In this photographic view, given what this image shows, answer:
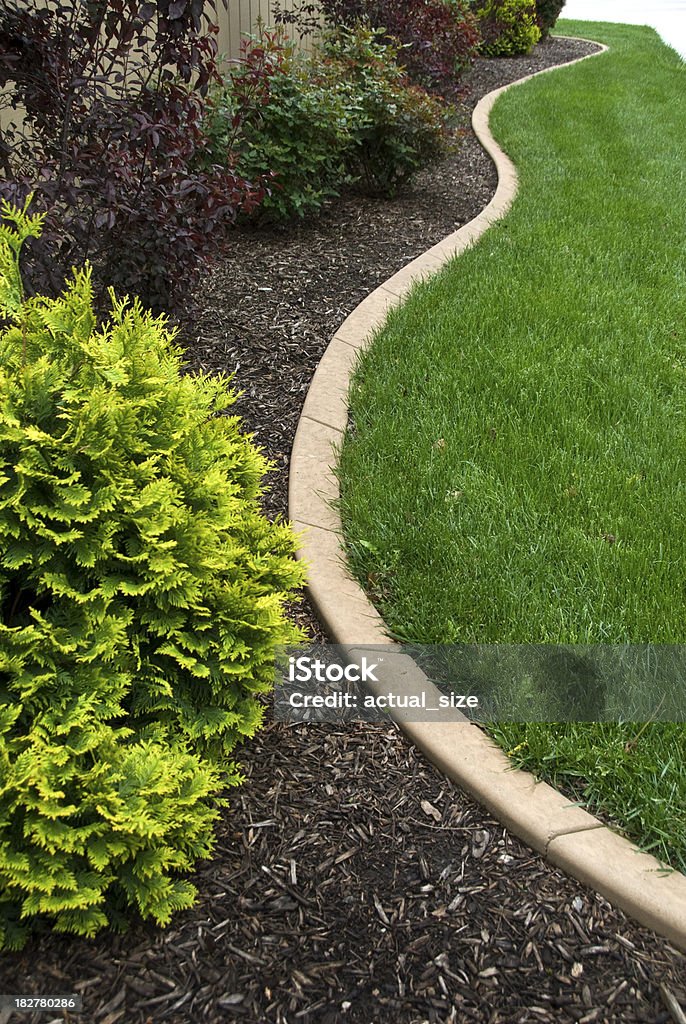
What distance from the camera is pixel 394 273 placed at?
5219mm

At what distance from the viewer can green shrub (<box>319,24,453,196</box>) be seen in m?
5.99

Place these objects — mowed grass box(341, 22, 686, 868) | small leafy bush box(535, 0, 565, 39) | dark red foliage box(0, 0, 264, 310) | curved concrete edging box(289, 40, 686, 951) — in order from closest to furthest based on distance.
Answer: curved concrete edging box(289, 40, 686, 951) → mowed grass box(341, 22, 686, 868) → dark red foliage box(0, 0, 264, 310) → small leafy bush box(535, 0, 565, 39)

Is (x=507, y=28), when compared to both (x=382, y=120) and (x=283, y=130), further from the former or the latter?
(x=283, y=130)

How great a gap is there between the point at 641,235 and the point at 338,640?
4406 millimetres

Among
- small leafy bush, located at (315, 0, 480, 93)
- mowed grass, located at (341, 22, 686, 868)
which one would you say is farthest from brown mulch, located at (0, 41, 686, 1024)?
small leafy bush, located at (315, 0, 480, 93)

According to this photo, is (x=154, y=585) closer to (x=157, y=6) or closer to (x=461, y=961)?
(x=461, y=961)

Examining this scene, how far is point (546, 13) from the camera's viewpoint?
1585cm

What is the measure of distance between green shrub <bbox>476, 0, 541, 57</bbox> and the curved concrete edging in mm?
11380

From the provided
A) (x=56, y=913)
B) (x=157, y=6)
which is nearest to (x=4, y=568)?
(x=56, y=913)

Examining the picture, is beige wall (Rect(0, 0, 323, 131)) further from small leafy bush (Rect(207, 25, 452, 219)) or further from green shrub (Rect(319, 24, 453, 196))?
green shrub (Rect(319, 24, 453, 196))

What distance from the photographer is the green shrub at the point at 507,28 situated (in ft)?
43.6

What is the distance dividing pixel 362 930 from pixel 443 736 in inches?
22.9

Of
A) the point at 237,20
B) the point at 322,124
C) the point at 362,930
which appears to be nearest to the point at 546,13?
the point at 237,20

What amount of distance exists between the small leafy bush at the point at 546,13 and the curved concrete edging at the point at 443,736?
14.4 metres
